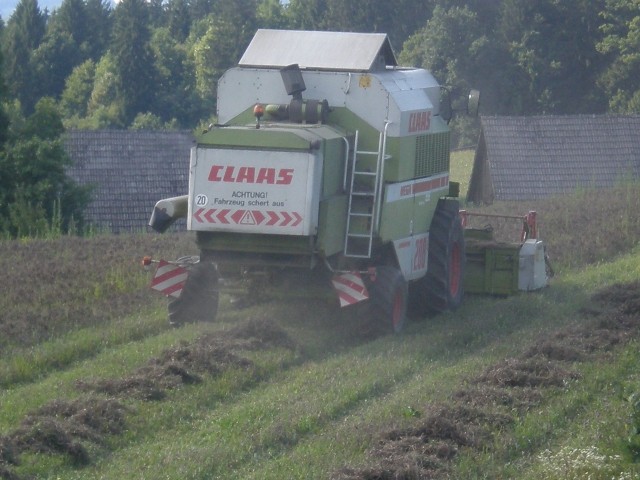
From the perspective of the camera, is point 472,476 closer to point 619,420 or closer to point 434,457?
point 434,457

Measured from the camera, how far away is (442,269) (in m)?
14.2

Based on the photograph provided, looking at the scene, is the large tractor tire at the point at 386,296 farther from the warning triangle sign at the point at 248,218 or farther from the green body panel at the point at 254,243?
the warning triangle sign at the point at 248,218

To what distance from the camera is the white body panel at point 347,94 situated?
41.8ft

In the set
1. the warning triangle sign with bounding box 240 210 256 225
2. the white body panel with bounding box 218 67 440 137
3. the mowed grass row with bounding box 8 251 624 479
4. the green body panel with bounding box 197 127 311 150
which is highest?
the white body panel with bounding box 218 67 440 137

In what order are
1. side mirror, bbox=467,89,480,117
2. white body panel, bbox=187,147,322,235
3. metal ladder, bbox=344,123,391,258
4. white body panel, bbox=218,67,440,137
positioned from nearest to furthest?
white body panel, bbox=187,147,322,235 → metal ladder, bbox=344,123,391,258 → white body panel, bbox=218,67,440,137 → side mirror, bbox=467,89,480,117

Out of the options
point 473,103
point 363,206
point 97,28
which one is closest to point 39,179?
point 473,103

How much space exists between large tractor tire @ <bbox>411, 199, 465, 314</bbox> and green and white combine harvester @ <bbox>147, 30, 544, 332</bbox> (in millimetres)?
19

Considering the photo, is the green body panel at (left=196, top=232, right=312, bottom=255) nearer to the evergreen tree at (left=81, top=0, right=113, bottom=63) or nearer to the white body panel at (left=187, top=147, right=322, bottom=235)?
the white body panel at (left=187, top=147, right=322, bottom=235)

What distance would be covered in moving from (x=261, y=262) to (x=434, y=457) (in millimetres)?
4457

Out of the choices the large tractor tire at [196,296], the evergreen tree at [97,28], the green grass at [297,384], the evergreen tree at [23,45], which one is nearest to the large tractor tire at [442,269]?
the green grass at [297,384]

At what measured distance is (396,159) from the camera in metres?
12.8

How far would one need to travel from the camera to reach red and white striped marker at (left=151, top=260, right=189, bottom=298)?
1270 cm

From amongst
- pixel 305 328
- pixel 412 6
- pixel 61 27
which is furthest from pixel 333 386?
pixel 61 27

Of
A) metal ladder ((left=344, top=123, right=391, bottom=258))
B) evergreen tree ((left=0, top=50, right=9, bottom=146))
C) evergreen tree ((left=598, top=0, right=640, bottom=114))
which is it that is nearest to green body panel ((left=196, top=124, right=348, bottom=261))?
metal ladder ((left=344, top=123, right=391, bottom=258))
